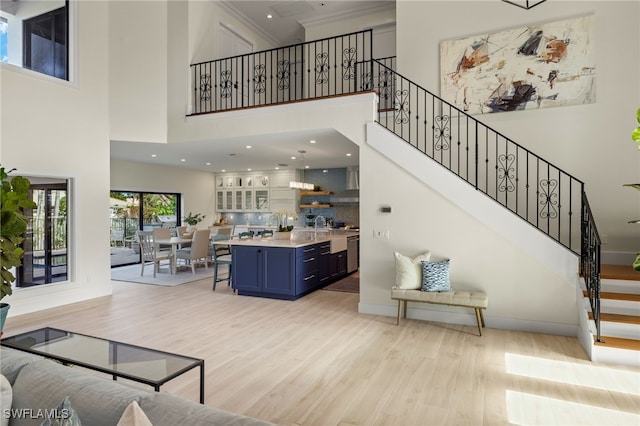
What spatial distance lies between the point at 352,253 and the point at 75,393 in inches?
277

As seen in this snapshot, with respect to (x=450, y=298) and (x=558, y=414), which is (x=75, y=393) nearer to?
(x=558, y=414)

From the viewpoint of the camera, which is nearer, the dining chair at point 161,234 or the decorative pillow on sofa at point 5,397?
the decorative pillow on sofa at point 5,397

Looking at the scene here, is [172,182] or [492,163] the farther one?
[172,182]

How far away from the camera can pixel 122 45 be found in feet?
20.7

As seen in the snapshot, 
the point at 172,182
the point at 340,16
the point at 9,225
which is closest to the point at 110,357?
the point at 9,225

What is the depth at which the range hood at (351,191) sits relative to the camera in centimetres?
994

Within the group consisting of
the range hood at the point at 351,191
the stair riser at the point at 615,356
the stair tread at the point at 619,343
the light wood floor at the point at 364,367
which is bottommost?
the light wood floor at the point at 364,367

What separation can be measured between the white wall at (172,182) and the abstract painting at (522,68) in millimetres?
7802

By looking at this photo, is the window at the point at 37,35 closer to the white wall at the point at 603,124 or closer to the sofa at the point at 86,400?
the sofa at the point at 86,400

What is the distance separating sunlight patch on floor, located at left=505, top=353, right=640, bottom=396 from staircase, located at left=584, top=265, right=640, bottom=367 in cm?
17

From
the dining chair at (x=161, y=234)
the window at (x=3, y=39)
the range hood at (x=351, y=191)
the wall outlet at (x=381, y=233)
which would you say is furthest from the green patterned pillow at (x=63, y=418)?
the range hood at (x=351, y=191)

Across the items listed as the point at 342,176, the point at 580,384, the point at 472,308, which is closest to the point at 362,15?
the point at 342,176

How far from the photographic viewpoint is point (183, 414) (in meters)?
1.25

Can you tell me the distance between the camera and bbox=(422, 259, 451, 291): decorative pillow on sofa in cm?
441
